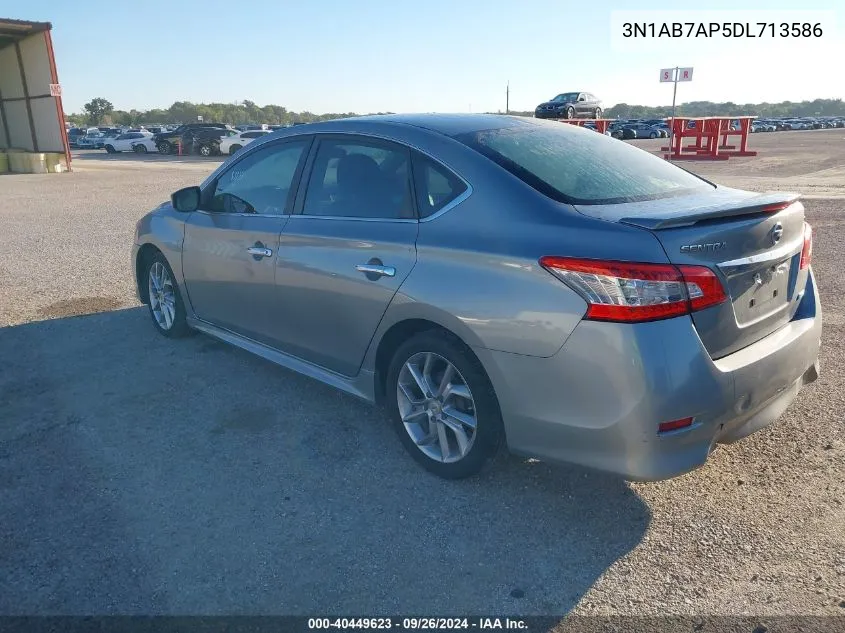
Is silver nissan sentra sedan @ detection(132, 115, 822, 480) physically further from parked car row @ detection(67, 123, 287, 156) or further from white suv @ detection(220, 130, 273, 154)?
white suv @ detection(220, 130, 273, 154)

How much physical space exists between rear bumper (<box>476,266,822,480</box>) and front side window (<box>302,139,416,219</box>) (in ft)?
3.31

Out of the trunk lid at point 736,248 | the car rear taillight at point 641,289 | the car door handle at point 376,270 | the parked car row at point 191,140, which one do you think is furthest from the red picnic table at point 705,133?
the car rear taillight at point 641,289

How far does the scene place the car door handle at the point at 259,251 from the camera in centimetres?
414

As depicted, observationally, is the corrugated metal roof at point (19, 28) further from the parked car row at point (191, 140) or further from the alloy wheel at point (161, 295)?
the alloy wheel at point (161, 295)

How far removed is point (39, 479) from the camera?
3457 millimetres

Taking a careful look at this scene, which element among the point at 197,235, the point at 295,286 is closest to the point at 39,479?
the point at 295,286

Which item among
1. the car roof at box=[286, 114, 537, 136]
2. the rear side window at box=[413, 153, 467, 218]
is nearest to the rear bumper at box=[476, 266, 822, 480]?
the rear side window at box=[413, 153, 467, 218]

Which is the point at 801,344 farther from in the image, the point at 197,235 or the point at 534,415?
the point at 197,235

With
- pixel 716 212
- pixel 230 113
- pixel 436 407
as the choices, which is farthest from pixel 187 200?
pixel 230 113

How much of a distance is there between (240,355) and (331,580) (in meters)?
2.78

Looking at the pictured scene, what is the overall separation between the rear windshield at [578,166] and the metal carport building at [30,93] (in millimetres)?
23959

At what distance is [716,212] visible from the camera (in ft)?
9.11

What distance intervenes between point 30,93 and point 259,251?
26047mm

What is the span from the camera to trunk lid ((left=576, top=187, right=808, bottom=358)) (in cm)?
268
